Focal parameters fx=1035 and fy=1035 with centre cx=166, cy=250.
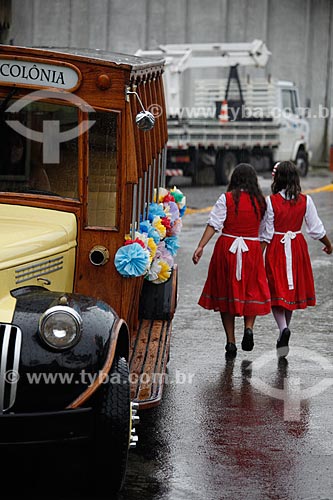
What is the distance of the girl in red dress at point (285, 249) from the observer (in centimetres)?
878

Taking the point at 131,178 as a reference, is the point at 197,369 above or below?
below

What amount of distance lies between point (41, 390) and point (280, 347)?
13.7 feet

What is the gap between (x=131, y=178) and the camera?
645 centimetres

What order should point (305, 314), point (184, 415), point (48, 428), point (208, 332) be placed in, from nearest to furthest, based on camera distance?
point (48, 428) → point (184, 415) → point (208, 332) → point (305, 314)

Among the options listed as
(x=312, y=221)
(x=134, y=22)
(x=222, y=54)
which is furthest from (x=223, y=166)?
(x=312, y=221)

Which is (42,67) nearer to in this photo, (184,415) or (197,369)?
(184,415)

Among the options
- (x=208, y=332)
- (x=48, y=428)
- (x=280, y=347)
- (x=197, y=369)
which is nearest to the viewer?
(x=48, y=428)

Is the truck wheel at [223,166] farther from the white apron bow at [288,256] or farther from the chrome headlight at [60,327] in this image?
the chrome headlight at [60,327]

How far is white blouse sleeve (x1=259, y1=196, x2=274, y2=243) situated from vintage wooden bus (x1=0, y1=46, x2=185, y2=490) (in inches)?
60.3

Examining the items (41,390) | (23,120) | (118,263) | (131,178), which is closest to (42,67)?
(23,120)

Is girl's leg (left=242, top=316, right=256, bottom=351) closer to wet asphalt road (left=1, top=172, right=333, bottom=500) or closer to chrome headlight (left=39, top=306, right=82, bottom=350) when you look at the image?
wet asphalt road (left=1, top=172, right=333, bottom=500)

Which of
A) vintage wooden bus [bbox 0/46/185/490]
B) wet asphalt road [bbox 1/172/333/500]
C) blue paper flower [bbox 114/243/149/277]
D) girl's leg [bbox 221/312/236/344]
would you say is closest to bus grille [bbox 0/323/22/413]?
vintage wooden bus [bbox 0/46/185/490]

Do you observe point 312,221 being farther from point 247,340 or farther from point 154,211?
point 154,211

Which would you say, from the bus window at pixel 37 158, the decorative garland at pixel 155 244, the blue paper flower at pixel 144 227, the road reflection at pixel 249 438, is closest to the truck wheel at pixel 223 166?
the decorative garland at pixel 155 244
